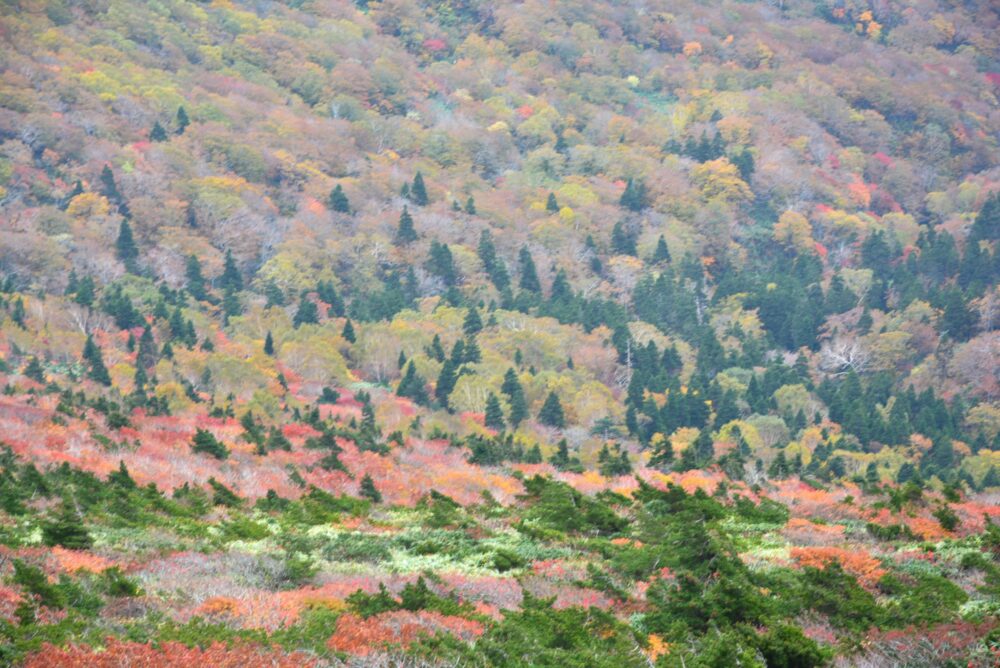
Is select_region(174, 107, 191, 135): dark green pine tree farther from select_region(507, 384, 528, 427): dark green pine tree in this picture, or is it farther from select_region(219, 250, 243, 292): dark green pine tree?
select_region(507, 384, 528, 427): dark green pine tree

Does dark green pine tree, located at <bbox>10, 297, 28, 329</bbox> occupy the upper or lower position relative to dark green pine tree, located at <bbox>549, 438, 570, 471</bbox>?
lower

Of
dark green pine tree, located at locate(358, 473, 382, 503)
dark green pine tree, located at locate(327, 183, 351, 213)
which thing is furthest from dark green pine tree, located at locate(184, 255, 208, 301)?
dark green pine tree, located at locate(358, 473, 382, 503)

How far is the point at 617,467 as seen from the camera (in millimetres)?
35125

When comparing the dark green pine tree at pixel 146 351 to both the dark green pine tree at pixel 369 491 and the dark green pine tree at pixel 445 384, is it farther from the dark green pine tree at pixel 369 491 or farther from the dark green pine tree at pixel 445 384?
the dark green pine tree at pixel 369 491

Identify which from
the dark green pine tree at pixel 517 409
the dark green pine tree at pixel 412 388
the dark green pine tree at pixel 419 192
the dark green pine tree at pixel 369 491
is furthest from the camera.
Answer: the dark green pine tree at pixel 419 192

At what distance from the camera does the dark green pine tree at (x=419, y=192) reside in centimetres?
9481

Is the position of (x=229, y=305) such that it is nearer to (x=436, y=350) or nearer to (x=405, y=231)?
(x=436, y=350)

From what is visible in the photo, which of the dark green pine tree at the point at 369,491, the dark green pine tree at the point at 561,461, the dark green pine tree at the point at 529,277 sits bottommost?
the dark green pine tree at the point at 529,277

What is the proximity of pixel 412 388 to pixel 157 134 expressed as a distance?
142 ft

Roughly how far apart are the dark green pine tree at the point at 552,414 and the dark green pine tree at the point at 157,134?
4665cm

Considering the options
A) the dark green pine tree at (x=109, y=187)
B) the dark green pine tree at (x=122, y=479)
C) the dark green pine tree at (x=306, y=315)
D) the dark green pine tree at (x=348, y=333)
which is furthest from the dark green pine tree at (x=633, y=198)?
the dark green pine tree at (x=122, y=479)

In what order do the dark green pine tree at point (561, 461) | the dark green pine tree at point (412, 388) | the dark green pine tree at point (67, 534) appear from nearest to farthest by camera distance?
the dark green pine tree at point (67, 534)
the dark green pine tree at point (561, 461)
the dark green pine tree at point (412, 388)

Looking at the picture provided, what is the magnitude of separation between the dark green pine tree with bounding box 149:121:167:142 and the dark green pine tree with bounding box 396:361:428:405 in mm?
41570

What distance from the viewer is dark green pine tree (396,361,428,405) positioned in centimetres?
5947
